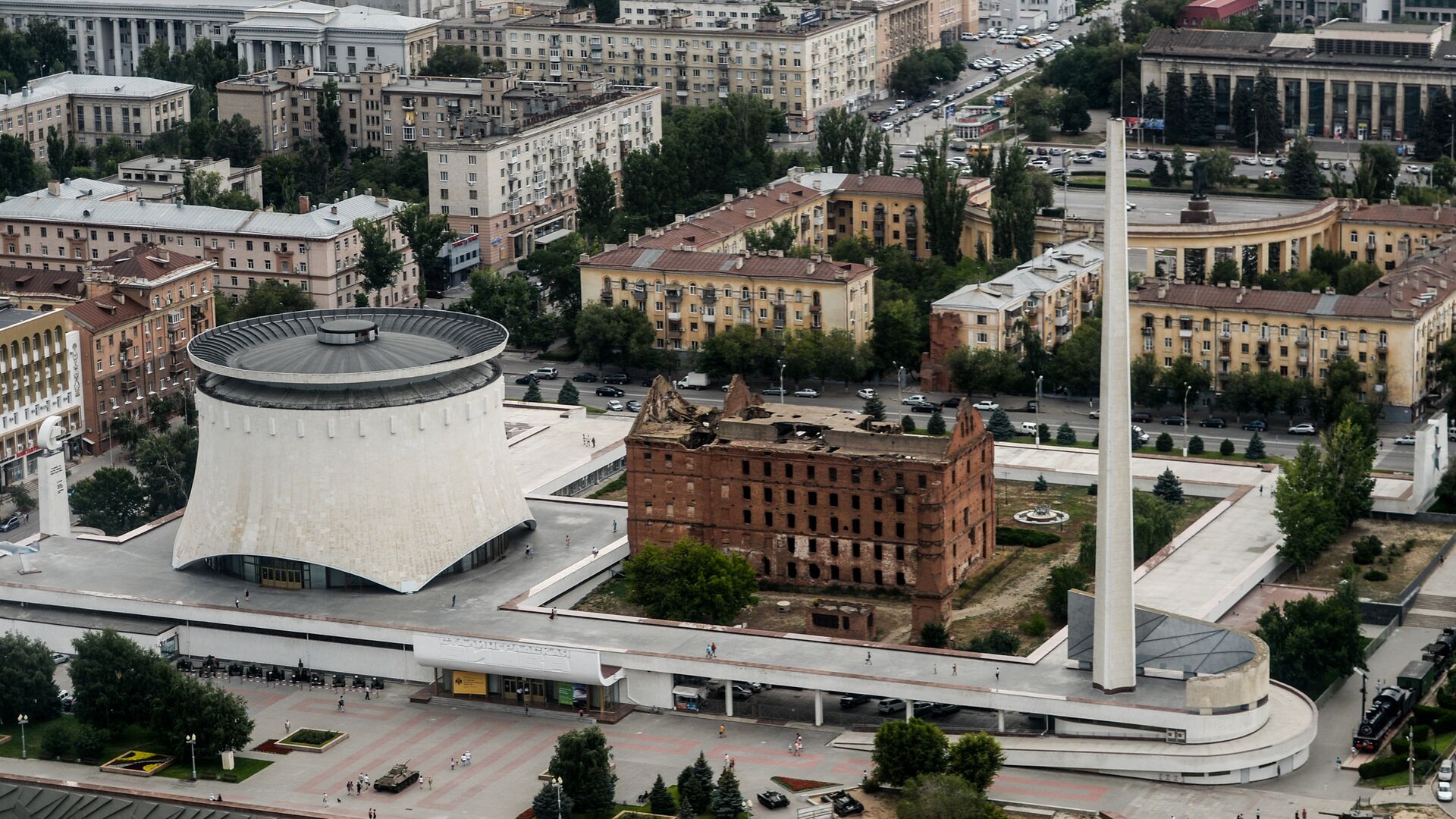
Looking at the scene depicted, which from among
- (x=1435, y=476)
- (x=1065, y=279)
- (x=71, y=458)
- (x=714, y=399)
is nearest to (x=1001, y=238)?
(x=1065, y=279)

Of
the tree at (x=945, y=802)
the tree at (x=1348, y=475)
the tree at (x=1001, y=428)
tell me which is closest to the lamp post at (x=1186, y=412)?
the tree at (x=1001, y=428)

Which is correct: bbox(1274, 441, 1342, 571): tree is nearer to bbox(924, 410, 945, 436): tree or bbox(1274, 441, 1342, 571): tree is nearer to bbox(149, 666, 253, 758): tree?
bbox(924, 410, 945, 436): tree

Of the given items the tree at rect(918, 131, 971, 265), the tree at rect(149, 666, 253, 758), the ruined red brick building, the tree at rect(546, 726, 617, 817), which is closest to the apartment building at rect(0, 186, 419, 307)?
the tree at rect(918, 131, 971, 265)

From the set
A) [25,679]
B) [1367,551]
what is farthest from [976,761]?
[25,679]

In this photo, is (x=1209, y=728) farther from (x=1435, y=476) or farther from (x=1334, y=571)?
(x=1435, y=476)

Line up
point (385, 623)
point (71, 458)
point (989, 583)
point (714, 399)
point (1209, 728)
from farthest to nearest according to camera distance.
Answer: point (714, 399)
point (71, 458)
point (989, 583)
point (385, 623)
point (1209, 728)

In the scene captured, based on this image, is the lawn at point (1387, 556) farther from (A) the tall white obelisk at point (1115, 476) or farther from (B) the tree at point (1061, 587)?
(A) the tall white obelisk at point (1115, 476)
